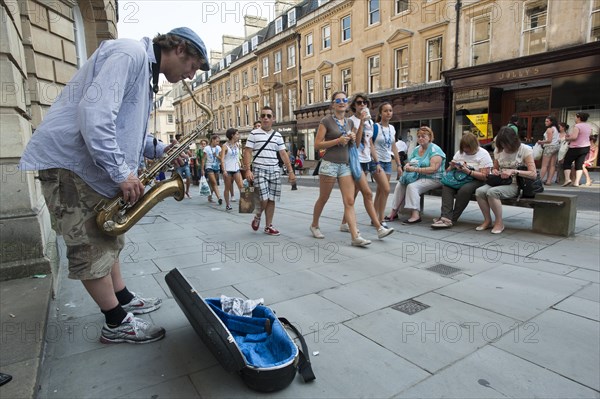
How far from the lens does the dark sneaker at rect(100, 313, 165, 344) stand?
2.45m

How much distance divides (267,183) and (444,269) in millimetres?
2878

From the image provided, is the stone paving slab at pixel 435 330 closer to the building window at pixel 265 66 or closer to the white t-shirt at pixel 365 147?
the white t-shirt at pixel 365 147

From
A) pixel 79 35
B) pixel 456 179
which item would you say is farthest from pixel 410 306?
pixel 79 35

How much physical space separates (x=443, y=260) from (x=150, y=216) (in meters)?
6.25

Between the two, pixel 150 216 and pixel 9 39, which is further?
pixel 150 216

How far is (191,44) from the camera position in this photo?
7.82 ft

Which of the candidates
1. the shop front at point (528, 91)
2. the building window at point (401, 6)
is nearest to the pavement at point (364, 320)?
the shop front at point (528, 91)

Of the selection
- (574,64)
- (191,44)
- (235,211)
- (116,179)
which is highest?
(574,64)

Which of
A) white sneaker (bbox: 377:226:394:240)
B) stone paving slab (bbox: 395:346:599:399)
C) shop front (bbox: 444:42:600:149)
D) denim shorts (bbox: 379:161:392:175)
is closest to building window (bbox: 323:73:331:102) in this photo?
shop front (bbox: 444:42:600:149)

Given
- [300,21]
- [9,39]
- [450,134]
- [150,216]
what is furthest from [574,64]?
[300,21]

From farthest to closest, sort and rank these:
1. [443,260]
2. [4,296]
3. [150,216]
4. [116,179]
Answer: [150,216], [443,260], [4,296], [116,179]

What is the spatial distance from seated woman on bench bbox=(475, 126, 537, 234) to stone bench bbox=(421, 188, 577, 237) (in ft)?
0.47

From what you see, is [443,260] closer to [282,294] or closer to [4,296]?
[282,294]

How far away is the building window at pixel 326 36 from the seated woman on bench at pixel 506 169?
23338mm
